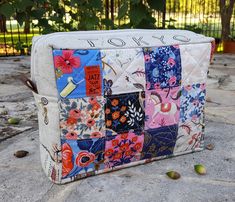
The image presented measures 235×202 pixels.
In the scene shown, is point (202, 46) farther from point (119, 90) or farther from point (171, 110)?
point (119, 90)

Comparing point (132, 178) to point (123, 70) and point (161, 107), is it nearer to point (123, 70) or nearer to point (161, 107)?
point (161, 107)

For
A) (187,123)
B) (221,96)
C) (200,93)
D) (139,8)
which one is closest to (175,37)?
(200,93)

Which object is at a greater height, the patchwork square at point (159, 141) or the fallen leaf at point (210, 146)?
the patchwork square at point (159, 141)

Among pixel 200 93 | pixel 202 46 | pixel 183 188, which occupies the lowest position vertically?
pixel 183 188

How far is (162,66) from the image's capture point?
6.33ft

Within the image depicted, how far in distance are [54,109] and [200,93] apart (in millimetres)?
858

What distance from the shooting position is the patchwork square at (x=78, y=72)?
66.5 inches

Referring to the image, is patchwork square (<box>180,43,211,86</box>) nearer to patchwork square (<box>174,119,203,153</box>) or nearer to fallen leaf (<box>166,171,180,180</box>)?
patchwork square (<box>174,119,203,153</box>)

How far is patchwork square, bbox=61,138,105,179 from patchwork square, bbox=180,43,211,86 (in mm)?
597

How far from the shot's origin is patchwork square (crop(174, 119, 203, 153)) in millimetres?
2133

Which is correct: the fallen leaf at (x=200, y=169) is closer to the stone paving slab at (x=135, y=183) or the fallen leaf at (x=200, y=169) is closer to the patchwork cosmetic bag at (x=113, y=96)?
the stone paving slab at (x=135, y=183)

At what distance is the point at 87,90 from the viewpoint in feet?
5.81

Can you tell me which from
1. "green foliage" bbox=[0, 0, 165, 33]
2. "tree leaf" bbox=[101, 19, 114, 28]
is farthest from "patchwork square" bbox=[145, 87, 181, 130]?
"tree leaf" bbox=[101, 19, 114, 28]

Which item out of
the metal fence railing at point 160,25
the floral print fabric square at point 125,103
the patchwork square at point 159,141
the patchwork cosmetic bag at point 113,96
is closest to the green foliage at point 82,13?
the metal fence railing at point 160,25
